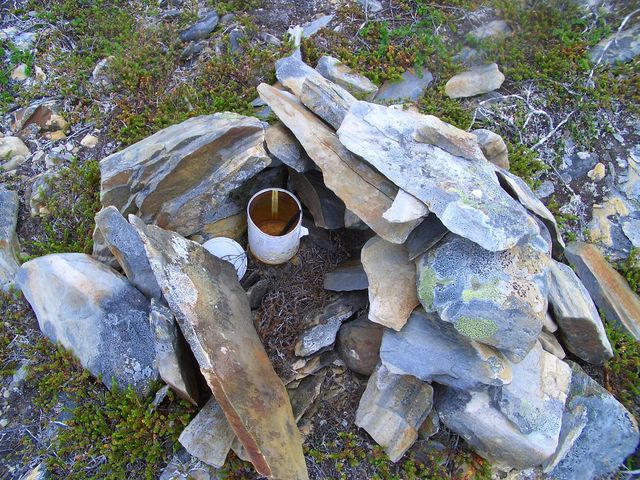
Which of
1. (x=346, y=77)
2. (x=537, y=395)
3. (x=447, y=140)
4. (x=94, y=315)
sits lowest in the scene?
(x=537, y=395)

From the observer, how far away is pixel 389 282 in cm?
339

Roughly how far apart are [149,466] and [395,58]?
437 centimetres

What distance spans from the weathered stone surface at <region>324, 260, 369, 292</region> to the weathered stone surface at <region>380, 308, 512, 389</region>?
487mm

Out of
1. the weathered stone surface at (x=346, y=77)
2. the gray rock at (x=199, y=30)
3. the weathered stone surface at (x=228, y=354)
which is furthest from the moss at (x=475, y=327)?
the gray rock at (x=199, y=30)

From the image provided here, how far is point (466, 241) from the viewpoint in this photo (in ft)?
10.4

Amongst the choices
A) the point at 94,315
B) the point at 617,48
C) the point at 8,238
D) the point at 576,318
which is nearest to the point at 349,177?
the point at 576,318

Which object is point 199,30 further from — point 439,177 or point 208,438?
point 208,438

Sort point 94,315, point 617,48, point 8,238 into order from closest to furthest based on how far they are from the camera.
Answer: point 94,315 < point 8,238 < point 617,48

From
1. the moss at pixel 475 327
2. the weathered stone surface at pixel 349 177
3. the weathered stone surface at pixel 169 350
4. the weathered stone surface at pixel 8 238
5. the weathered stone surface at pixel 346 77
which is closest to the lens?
the moss at pixel 475 327

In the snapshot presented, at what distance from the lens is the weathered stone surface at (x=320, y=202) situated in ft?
13.2

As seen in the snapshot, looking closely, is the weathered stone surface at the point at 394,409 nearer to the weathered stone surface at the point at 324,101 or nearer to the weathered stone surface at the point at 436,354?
the weathered stone surface at the point at 436,354

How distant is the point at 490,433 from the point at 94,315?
2.90 meters

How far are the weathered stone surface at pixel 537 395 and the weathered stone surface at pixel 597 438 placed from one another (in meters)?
0.25

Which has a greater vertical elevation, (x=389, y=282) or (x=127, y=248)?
(x=127, y=248)
